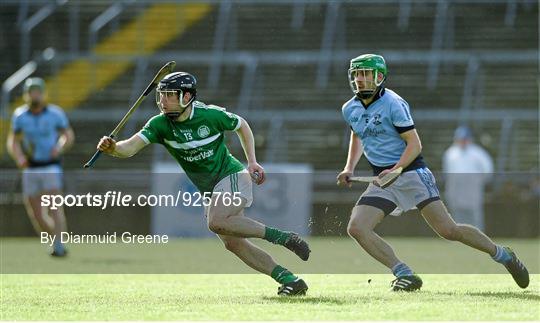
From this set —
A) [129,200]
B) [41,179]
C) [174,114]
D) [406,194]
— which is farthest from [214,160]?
[129,200]

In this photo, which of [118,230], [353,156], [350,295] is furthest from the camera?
[118,230]

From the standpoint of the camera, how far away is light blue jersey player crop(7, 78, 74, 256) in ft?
45.0

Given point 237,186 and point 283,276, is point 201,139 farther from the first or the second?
point 283,276

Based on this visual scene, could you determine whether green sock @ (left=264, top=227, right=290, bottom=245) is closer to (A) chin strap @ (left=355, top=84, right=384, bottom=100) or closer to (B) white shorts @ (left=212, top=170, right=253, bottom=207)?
(B) white shorts @ (left=212, top=170, right=253, bottom=207)

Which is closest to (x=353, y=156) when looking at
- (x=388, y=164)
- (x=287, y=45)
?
(x=388, y=164)

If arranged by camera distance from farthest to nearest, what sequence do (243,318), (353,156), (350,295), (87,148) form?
(87,148)
(353,156)
(350,295)
(243,318)

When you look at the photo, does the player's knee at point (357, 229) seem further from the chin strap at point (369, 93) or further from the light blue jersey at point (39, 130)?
the light blue jersey at point (39, 130)

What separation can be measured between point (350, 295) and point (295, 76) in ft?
45.7

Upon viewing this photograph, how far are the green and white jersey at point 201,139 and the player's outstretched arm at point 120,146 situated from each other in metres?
0.06

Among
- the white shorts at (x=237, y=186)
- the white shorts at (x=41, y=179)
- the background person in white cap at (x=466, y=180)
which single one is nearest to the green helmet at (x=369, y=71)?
the white shorts at (x=237, y=186)

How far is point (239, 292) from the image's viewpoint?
878 centimetres

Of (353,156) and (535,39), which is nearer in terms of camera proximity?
(353,156)

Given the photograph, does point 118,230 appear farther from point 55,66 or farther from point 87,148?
point 55,66

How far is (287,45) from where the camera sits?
894 inches
